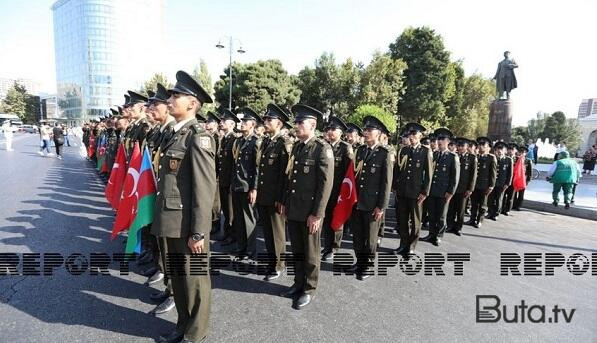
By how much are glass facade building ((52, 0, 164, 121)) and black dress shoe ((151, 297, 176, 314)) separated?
91157mm

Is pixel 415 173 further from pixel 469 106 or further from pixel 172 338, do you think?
pixel 469 106

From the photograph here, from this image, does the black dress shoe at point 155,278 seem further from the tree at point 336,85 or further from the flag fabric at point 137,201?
the tree at point 336,85

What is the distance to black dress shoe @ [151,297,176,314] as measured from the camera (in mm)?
3341

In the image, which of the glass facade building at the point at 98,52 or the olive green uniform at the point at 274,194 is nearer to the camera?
the olive green uniform at the point at 274,194

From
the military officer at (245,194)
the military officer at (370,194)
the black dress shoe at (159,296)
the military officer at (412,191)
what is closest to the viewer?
the black dress shoe at (159,296)

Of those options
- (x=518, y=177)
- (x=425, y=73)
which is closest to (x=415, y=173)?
(x=518, y=177)

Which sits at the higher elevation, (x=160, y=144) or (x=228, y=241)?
(x=160, y=144)

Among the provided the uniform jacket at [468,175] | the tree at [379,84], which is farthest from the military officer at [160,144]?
the tree at [379,84]

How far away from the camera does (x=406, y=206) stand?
18.3 feet

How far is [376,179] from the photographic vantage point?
4504 millimetres

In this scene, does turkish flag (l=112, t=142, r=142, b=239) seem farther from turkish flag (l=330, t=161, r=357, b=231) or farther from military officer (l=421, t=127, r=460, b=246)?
military officer (l=421, t=127, r=460, b=246)

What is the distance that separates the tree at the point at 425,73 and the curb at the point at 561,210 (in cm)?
2594

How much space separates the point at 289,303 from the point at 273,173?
162 cm

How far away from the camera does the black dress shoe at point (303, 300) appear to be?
362 centimetres
